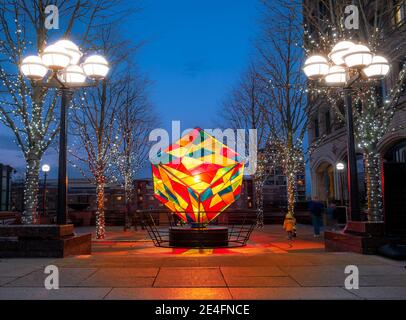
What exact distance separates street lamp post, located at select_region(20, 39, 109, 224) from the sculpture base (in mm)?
5283

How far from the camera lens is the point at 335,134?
37.7m

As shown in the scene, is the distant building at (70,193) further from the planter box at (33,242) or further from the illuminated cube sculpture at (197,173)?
the planter box at (33,242)

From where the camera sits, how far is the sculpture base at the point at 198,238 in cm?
1420

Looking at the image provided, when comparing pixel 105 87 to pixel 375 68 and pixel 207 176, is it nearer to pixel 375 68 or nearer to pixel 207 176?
pixel 207 176

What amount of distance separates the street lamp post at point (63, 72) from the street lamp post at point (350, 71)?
5767 millimetres

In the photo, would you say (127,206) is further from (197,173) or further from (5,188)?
(5,188)

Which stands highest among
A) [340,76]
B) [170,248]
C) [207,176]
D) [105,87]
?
[105,87]

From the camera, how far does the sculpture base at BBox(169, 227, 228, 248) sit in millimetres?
14203

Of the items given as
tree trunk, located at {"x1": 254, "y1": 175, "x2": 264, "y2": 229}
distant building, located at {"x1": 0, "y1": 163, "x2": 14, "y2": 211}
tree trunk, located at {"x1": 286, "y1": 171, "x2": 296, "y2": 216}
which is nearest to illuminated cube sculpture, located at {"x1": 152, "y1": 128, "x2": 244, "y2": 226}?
tree trunk, located at {"x1": 286, "y1": 171, "x2": 296, "y2": 216}

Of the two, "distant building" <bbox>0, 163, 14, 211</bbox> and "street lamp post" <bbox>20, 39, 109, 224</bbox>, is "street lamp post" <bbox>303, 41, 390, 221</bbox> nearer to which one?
"street lamp post" <bbox>20, 39, 109, 224</bbox>

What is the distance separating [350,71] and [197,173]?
7420 millimetres
